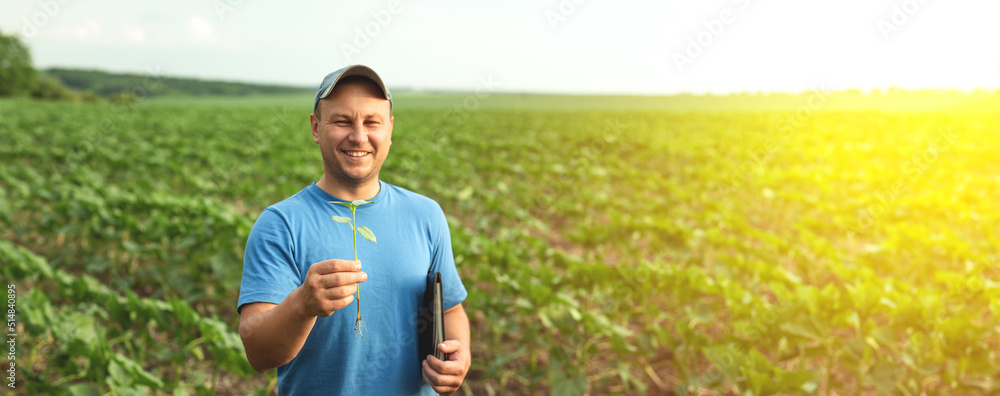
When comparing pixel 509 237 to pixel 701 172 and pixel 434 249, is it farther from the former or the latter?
pixel 701 172

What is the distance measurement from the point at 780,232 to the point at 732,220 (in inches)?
101

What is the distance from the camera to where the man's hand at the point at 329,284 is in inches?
39.7

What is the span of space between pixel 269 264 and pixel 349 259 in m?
0.19

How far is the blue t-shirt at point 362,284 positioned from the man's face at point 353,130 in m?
0.10

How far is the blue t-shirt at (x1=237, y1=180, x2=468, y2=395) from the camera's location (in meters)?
1.23

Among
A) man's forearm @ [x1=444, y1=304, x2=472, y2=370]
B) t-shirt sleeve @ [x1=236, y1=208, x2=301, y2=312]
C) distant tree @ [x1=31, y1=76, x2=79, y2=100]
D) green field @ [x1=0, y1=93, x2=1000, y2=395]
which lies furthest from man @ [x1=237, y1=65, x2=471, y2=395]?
distant tree @ [x1=31, y1=76, x2=79, y2=100]

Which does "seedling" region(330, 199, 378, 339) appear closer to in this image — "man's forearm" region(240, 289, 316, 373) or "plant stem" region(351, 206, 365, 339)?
"plant stem" region(351, 206, 365, 339)

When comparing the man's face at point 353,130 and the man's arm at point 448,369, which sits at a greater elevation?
the man's face at point 353,130

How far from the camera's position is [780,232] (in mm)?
9016

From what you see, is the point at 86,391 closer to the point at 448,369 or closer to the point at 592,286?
the point at 448,369

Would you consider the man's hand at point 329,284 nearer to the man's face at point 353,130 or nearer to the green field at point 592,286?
the man's face at point 353,130

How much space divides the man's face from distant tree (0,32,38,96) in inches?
3397

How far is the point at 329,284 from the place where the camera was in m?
1.01

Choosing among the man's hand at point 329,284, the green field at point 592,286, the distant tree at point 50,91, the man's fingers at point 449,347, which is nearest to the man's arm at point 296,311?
the man's hand at point 329,284
